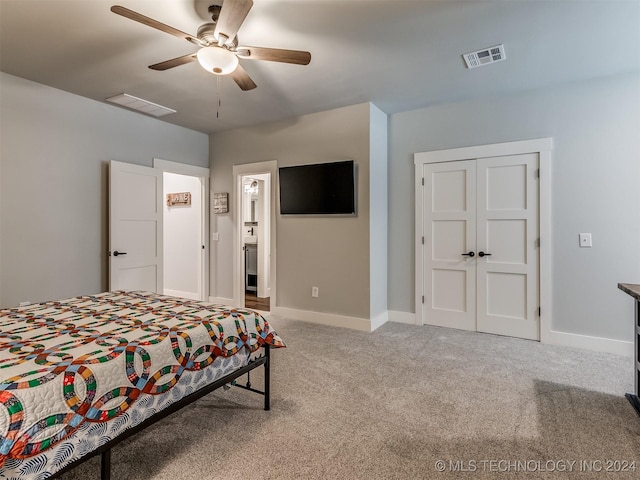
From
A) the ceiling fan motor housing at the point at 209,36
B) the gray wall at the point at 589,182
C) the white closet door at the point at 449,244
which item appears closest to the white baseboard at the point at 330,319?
the white closet door at the point at 449,244

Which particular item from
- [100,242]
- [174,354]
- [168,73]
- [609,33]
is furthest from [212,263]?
[609,33]

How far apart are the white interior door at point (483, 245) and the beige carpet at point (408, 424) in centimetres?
72

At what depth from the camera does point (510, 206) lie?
12.0 feet

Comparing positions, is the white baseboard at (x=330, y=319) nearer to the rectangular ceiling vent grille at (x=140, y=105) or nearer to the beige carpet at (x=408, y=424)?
the beige carpet at (x=408, y=424)

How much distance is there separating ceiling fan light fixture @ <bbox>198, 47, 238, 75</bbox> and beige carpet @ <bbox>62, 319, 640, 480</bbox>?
217cm

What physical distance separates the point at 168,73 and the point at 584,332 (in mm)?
4650

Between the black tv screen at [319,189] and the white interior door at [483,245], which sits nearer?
the white interior door at [483,245]

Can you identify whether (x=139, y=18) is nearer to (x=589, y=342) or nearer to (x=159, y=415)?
(x=159, y=415)

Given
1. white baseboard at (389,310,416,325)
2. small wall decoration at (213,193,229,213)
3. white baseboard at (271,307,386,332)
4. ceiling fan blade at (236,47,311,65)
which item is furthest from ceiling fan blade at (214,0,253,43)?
white baseboard at (389,310,416,325)

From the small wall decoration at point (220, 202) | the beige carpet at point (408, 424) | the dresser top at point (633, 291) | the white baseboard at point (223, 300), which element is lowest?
the beige carpet at point (408, 424)

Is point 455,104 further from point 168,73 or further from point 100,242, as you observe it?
point 100,242

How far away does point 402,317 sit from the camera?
428cm

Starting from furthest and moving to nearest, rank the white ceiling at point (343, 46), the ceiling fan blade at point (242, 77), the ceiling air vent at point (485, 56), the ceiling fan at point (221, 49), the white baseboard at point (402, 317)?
the white baseboard at point (402, 317) → the ceiling air vent at point (485, 56) → the ceiling fan blade at point (242, 77) → the white ceiling at point (343, 46) → the ceiling fan at point (221, 49)

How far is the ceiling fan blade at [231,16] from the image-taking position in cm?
173
